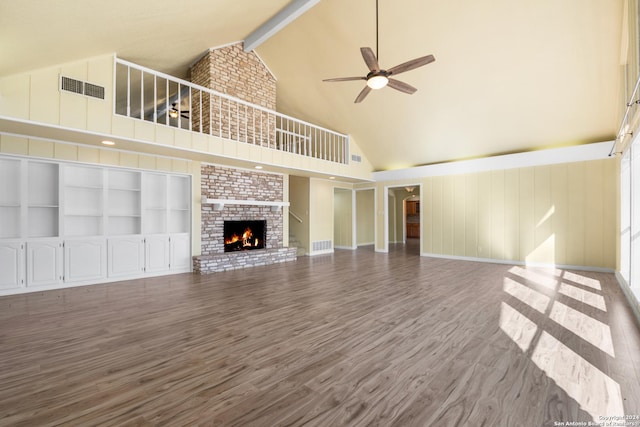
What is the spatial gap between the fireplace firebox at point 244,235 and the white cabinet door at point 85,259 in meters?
2.55

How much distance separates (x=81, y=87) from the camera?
4281 mm

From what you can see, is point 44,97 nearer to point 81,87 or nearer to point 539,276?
point 81,87

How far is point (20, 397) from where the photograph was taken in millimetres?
1990

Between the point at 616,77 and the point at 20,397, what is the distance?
8879 millimetres

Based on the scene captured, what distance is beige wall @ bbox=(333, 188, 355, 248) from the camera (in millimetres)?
11266

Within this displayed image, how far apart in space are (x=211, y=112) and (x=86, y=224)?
10.6 ft

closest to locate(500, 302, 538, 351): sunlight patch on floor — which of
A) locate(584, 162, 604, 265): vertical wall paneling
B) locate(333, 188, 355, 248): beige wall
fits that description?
locate(584, 162, 604, 265): vertical wall paneling

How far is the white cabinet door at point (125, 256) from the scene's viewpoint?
18.2 feet

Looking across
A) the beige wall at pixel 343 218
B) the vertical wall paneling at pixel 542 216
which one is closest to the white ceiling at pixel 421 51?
the vertical wall paneling at pixel 542 216

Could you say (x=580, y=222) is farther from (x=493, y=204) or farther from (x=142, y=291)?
(x=142, y=291)

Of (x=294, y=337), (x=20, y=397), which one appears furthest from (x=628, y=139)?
(x=20, y=397)

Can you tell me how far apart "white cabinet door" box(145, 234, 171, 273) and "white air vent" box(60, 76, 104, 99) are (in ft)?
9.12

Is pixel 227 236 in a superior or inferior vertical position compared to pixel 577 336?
superior

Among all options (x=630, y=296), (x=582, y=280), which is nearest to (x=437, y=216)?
(x=582, y=280)
